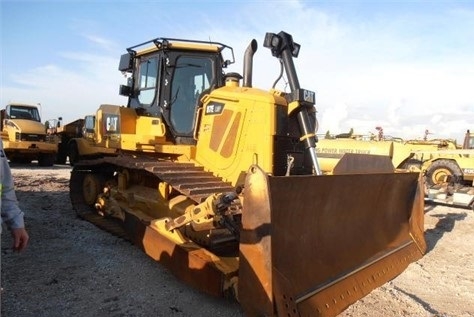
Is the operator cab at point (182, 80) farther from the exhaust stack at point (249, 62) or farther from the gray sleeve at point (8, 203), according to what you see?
the gray sleeve at point (8, 203)

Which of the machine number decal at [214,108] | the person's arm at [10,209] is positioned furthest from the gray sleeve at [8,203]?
the machine number decal at [214,108]

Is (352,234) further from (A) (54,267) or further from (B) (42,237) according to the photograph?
(B) (42,237)

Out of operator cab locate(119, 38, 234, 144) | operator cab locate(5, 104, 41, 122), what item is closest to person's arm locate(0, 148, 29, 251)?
operator cab locate(119, 38, 234, 144)

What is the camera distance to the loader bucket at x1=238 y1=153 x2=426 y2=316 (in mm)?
3010

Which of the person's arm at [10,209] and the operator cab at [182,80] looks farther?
the operator cab at [182,80]

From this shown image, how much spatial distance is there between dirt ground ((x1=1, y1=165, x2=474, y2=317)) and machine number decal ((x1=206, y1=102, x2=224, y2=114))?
6.47 feet

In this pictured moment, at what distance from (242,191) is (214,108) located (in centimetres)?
201

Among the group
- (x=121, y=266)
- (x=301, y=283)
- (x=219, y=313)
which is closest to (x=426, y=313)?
(x=301, y=283)

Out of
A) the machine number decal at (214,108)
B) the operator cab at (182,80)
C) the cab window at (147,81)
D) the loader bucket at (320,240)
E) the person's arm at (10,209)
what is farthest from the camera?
the cab window at (147,81)

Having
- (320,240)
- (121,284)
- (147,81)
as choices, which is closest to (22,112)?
(147,81)

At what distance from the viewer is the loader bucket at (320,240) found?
3.01 m

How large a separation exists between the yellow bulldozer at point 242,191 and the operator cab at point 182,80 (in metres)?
0.01

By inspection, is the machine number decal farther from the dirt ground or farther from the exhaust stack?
the dirt ground

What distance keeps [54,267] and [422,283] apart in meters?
4.03
